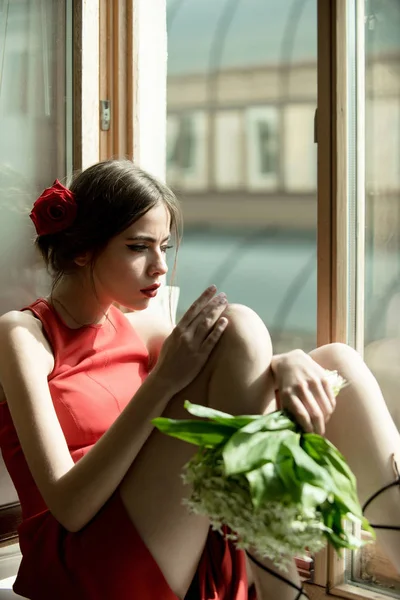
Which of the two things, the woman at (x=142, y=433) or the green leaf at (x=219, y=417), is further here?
the woman at (x=142, y=433)

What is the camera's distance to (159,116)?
2.42 m

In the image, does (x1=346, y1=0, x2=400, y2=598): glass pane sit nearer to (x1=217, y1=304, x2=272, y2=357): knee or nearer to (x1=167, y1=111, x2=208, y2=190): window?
(x1=217, y1=304, x2=272, y2=357): knee

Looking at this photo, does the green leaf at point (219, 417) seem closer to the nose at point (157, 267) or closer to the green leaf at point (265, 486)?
the green leaf at point (265, 486)

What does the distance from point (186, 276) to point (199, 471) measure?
1.22 meters

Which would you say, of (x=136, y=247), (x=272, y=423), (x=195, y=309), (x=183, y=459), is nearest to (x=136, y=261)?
(x=136, y=247)

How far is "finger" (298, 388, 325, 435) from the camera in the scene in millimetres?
1424

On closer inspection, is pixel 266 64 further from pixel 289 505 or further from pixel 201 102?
pixel 289 505

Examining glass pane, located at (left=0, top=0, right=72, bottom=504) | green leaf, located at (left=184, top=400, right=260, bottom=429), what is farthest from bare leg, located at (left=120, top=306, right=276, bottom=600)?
glass pane, located at (left=0, top=0, right=72, bottom=504)

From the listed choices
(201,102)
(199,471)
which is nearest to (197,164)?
(201,102)

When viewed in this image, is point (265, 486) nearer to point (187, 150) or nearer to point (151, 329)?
point (151, 329)

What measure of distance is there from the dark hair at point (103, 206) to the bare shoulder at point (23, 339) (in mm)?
153

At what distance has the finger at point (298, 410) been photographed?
4.61ft

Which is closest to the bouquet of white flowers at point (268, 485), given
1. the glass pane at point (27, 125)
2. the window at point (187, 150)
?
the glass pane at point (27, 125)

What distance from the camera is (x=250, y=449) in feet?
4.05
